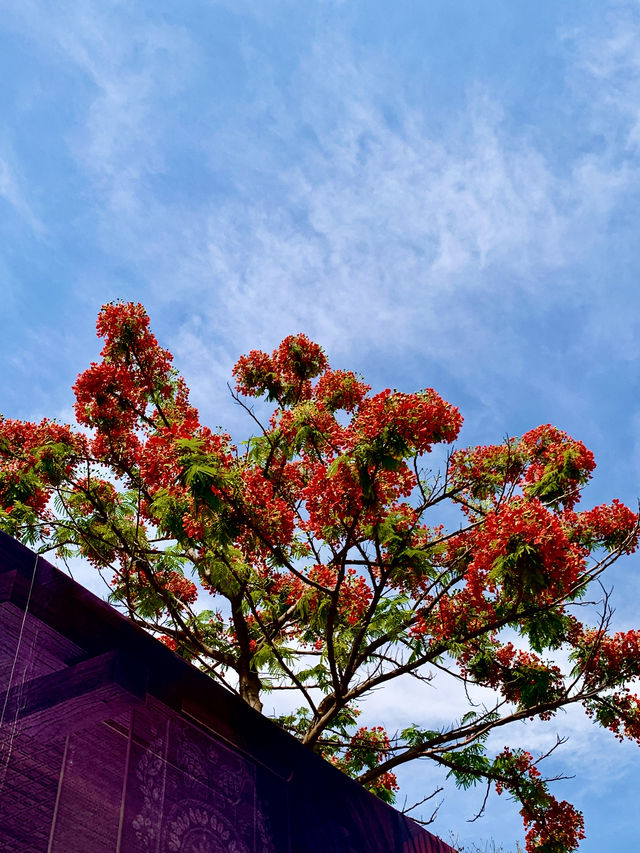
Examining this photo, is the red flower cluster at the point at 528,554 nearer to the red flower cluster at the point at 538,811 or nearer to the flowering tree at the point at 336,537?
the flowering tree at the point at 336,537

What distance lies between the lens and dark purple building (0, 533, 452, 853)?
112 inches

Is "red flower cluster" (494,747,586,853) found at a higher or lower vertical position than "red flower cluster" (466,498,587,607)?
lower

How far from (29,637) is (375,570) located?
4281 mm

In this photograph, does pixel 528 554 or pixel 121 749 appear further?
pixel 528 554

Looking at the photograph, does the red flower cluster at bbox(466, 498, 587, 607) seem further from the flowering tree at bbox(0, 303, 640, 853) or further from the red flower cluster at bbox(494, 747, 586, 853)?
the red flower cluster at bbox(494, 747, 586, 853)

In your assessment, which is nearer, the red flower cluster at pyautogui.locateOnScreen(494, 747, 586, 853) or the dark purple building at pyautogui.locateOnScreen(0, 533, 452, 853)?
the dark purple building at pyautogui.locateOnScreen(0, 533, 452, 853)

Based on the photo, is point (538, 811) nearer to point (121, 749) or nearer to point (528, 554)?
point (528, 554)

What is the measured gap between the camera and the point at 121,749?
3275 millimetres

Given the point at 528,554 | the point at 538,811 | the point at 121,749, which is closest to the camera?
the point at 121,749

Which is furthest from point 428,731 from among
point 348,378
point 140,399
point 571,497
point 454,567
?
point 140,399

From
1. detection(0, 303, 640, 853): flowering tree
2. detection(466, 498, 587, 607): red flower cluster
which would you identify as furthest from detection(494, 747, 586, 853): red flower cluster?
detection(466, 498, 587, 607): red flower cluster

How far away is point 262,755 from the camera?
4.14m

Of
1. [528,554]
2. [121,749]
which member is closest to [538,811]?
[528,554]

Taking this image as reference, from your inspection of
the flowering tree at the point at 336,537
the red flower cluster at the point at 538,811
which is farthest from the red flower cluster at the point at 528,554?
the red flower cluster at the point at 538,811
